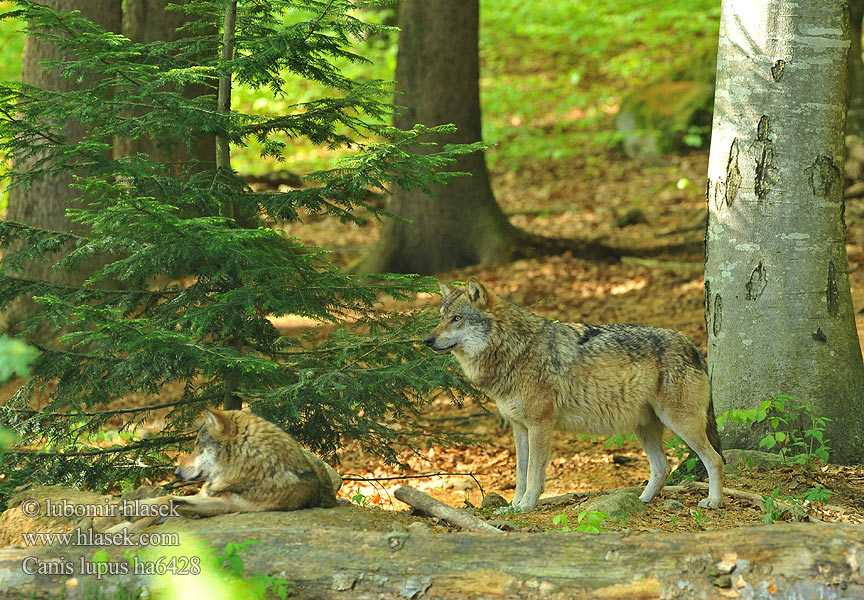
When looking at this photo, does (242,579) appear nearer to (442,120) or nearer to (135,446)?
(135,446)

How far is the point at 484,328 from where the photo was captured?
7.04 metres

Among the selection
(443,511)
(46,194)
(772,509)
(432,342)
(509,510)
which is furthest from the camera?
(46,194)

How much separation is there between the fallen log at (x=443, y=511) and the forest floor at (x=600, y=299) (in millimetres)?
445

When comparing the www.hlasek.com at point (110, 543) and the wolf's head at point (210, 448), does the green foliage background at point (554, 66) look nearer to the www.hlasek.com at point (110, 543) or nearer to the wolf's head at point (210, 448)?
the wolf's head at point (210, 448)

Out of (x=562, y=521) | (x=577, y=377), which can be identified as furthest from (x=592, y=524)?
(x=577, y=377)

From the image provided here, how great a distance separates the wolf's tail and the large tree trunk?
241cm

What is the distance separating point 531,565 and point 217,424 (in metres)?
2.29

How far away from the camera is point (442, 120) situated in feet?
49.1

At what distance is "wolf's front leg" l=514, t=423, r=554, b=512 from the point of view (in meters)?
6.93

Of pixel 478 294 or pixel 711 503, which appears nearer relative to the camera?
pixel 711 503

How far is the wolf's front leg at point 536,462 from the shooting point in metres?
6.93

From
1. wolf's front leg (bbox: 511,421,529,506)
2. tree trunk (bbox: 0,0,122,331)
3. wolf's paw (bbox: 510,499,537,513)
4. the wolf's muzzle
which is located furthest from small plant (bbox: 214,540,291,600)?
tree trunk (bbox: 0,0,122,331)

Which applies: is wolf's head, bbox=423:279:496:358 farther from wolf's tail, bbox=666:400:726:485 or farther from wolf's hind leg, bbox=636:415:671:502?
wolf's tail, bbox=666:400:726:485

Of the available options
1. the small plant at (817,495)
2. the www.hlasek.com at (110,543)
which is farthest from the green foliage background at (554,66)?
the www.hlasek.com at (110,543)
